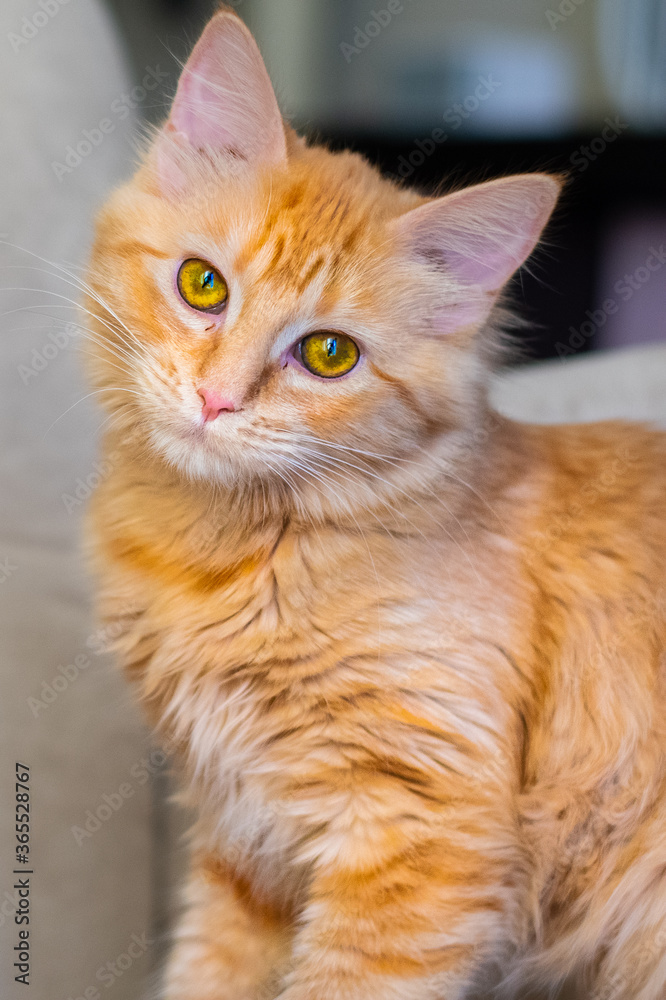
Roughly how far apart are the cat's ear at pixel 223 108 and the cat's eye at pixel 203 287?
0.42ft

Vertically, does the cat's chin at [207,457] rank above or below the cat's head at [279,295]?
below

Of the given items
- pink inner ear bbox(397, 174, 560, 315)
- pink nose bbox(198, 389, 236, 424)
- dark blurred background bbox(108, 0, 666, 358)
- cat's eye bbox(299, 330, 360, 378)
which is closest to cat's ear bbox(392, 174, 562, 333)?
pink inner ear bbox(397, 174, 560, 315)

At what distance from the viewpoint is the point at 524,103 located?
177 centimetres

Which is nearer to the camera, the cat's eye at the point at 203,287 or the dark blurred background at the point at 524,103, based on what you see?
the cat's eye at the point at 203,287

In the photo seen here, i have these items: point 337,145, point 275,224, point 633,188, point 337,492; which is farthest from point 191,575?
point 633,188

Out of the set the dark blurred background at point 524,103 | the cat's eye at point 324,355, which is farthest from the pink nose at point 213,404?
the dark blurred background at point 524,103

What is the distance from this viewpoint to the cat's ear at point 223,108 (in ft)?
2.89

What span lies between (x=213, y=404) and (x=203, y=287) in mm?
156

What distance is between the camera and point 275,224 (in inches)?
35.7

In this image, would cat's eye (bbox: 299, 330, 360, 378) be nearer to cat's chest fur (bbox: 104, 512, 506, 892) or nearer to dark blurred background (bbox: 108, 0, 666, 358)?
cat's chest fur (bbox: 104, 512, 506, 892)

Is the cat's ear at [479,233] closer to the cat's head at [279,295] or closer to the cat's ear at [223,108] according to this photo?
the cat's head at [279,295]

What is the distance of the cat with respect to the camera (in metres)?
0.87

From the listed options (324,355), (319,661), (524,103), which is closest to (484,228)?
(324,355)

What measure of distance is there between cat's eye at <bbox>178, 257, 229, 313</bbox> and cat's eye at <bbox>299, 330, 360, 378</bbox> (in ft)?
0.33
